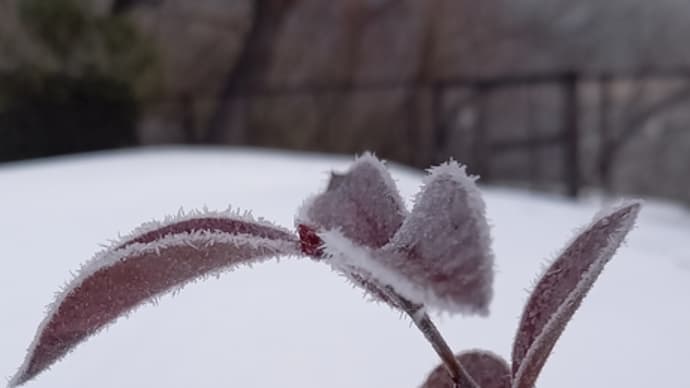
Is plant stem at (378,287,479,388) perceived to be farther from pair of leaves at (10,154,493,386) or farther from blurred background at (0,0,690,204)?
blurred background at (0,0,690,204)

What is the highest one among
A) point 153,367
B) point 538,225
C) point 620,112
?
point 620,112

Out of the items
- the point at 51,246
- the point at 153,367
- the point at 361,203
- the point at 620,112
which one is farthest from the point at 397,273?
the point at 620,112

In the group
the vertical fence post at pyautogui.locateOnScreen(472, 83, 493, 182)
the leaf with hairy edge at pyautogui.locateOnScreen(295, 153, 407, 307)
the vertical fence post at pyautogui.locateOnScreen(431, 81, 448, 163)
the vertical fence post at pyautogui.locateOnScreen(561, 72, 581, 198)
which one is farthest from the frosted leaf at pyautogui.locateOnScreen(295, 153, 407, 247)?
the vertical fence post at pyautogui.locateOnScreen(431, 81, 448, 163)

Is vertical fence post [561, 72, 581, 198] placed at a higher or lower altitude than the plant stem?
higher

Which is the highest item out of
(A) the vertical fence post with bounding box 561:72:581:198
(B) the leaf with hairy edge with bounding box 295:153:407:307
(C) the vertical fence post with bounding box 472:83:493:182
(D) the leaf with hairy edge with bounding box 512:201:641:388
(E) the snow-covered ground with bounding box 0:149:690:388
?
(C) the vertical fence post with bounding box 472:83:493:182

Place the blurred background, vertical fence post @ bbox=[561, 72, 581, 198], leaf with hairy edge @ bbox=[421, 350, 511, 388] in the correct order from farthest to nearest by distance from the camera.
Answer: the blurred background
vertical fence post @ bbox=[561, 72, 581, 198]
leaf with hairy edge @ bbox=[421, 350, 511, 388]

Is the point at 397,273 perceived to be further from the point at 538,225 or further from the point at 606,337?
the point at 538,225

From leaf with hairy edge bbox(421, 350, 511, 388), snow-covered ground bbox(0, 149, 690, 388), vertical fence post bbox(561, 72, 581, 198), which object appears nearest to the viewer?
leaf with hairy edge bbox(421, 350, 511, 388)
